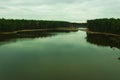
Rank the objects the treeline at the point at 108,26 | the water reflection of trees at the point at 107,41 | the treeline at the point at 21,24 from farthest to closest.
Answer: the treeline at the point at 21,24 < the treeline at the point at 108,26 < the water reflection of trees at the point at 107,41

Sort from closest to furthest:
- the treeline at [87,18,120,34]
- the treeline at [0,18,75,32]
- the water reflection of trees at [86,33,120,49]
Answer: the water reflection of trees at [86,33,120,49] < the treeline at [87,18,120,34] < the treeline at [0,18,75,32]

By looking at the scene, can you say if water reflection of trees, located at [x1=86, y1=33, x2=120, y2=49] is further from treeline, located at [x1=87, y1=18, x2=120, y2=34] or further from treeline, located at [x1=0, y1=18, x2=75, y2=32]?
treeline, located at [x1=0, y1=18, x2=75, y2=32]

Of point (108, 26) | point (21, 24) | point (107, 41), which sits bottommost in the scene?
point (107, 41)

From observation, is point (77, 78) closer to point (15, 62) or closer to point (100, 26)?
point (15, 62)

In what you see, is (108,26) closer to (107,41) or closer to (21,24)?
(107,41)

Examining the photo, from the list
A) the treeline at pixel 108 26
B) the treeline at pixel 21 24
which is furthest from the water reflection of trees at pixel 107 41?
the treeline at pixel 21 24

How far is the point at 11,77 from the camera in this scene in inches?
1058

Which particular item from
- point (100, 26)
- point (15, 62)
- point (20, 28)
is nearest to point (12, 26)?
point (20, 28)

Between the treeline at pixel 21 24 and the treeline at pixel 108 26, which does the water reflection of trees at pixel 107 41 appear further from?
the treeline at pixel 21 24

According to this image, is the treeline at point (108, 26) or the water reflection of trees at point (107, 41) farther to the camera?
the treeline at point (108, 26)

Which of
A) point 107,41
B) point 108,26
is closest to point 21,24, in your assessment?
point 108,26

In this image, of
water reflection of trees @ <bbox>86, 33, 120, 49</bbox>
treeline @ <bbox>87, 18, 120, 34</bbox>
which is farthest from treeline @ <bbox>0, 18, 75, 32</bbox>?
treeline @ <bbox>87, 18, 120, 34</bbox>

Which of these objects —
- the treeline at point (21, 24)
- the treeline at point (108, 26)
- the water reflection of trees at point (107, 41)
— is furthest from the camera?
the treeline at point (21, 24)

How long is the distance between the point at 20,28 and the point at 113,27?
7080 cm
